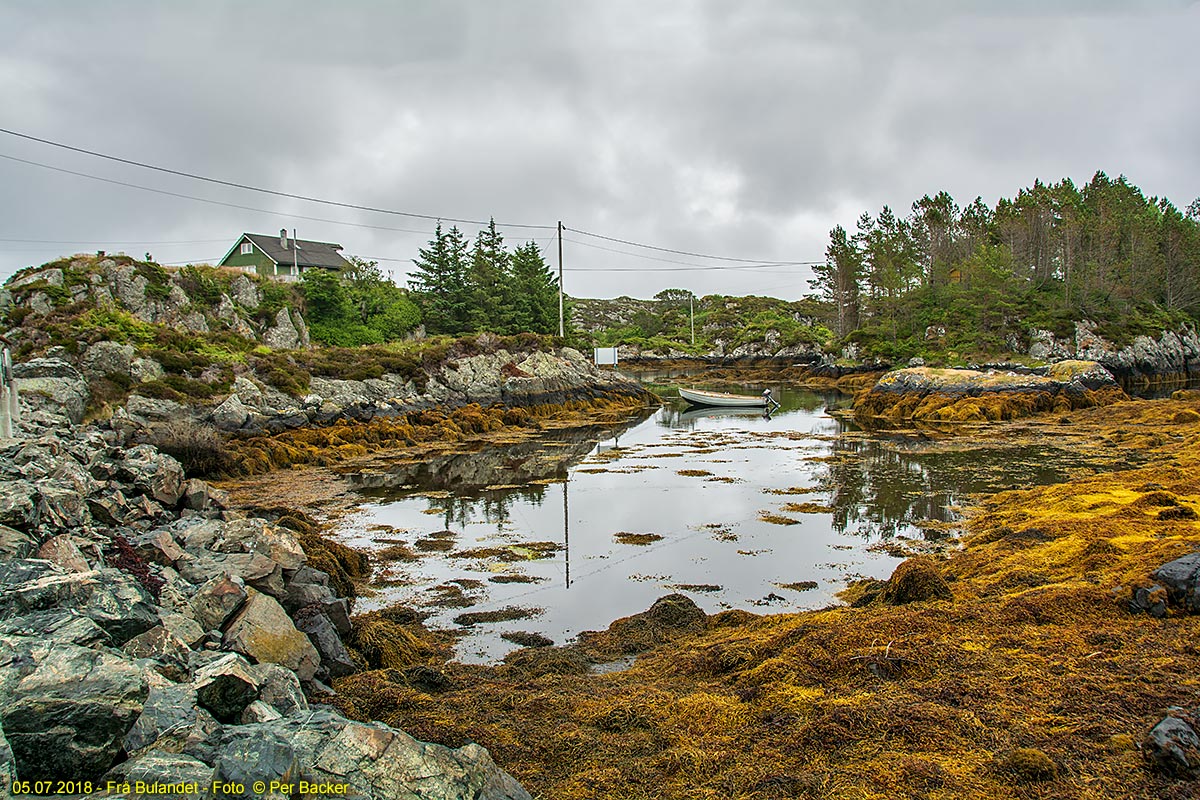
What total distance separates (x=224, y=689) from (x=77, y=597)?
138 cm

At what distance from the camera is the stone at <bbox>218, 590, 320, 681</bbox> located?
210 inches

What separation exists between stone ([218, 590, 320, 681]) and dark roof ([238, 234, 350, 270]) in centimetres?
4307

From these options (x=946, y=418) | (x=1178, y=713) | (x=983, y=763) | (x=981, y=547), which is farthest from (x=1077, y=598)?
(x=946, y=418)

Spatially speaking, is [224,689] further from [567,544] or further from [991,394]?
[991,394]

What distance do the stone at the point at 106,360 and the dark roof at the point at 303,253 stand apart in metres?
25.0

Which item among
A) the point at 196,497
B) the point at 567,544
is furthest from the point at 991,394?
the point at 196,497

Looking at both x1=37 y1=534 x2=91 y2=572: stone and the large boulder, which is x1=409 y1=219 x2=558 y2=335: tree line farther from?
x1=37 y1=534 x2=91 y2=572: stone

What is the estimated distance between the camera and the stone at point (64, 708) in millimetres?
2820

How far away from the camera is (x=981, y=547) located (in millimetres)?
10172

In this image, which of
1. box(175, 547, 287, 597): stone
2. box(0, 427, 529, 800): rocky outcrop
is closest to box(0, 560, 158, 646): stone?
box(0, 427, 529, 800): rocky outcrop

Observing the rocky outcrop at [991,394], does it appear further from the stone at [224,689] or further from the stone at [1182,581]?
the stone at [224,689]

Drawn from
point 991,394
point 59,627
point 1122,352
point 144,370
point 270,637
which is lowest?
point 270,637

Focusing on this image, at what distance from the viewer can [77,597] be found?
4305 millimetres

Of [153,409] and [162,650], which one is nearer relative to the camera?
[162,650]
